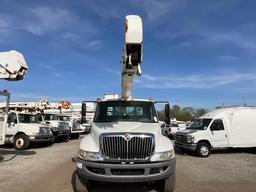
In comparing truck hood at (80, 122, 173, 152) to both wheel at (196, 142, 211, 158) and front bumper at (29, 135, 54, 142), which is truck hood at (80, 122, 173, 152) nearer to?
wheel at (196, 142, 211, 158)

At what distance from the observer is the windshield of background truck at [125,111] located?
353 inches

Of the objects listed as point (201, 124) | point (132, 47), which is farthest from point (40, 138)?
point (132, 47)

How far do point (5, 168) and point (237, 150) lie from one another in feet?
43.2

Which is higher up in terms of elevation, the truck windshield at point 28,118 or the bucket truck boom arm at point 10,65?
the bucket truck boom arm at point 10,65

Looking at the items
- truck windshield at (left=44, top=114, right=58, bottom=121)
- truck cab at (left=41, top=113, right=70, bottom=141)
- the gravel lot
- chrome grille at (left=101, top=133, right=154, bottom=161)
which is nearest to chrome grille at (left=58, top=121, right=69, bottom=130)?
truck cab at (left=41, top=113, right=70, bottom=141)

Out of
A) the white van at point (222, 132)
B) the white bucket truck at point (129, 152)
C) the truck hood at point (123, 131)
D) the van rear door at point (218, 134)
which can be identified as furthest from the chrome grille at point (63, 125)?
the white bucket truck at point (129, 152)

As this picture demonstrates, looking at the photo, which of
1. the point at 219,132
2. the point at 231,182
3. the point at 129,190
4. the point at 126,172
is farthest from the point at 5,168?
the point at 219,132

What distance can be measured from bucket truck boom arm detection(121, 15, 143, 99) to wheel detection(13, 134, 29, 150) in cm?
1301

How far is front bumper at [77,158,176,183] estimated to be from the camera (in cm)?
706

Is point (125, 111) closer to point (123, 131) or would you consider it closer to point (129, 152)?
point (123, 131)

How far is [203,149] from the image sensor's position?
16.7 metres

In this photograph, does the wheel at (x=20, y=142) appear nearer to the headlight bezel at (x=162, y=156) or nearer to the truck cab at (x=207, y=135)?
the truck cab at (x=207, y=135)

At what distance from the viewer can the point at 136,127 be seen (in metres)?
8.05

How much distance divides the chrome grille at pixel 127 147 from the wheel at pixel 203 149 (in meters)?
9.80
